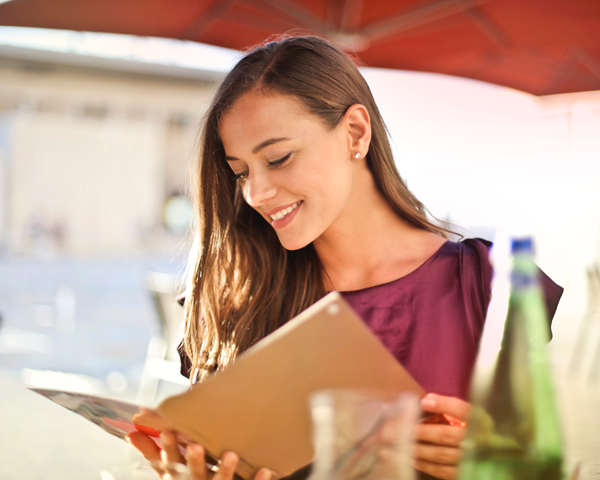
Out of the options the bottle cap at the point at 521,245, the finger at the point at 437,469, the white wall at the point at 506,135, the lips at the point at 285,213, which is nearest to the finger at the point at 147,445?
the finger at the point at 437,469

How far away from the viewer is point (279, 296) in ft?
4.24

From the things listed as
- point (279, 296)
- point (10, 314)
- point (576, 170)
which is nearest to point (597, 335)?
point (576, 170)

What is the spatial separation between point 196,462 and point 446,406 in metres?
0.28

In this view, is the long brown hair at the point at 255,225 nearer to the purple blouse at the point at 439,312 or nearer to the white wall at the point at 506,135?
the purple blouse at the point at 439,312

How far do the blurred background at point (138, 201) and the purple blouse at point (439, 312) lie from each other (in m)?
0.16

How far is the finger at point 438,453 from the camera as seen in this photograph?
57 centimetres

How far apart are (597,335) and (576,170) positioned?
2159mm

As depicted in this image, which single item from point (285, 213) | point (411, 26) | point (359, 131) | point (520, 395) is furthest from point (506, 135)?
point (520, 395)

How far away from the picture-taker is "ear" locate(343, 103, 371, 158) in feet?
3.90

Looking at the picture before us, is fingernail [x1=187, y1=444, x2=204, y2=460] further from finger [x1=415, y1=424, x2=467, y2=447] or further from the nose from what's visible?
the nose

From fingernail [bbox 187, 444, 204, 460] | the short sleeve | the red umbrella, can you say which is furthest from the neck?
the red umbrella

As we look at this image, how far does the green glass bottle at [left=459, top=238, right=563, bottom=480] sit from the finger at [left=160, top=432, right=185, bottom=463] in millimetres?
312

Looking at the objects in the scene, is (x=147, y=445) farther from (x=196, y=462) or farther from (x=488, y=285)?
(x=488, y=285)

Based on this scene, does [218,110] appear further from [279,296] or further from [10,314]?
[10,314]
